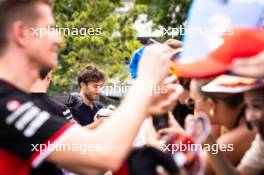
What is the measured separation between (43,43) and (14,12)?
0.51 feet

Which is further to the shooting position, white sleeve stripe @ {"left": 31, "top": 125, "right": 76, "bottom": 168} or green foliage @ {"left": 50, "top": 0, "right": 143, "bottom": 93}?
green foliage @ {"left": 50, "top": 0, "right": 143, "bottom": 93}

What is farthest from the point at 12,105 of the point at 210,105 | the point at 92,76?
the point at 92,76

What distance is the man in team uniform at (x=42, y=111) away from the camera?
217 cm

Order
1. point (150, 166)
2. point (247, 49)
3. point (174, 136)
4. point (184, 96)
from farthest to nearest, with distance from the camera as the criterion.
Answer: point (184, 96)
point (174, 136)
point (150, 166)
point (247, 49)

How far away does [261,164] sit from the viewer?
2.67 m

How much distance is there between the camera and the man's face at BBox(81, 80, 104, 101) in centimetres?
701

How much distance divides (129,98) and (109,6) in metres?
19.2

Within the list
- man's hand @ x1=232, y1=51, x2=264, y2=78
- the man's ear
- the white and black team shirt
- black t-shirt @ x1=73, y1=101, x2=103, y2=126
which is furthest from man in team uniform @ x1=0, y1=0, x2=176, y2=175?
black t-shirt @ x1=73, y1=101, x2=103, y2=126

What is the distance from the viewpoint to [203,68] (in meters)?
2.14

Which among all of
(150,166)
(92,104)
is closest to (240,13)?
(150,166)

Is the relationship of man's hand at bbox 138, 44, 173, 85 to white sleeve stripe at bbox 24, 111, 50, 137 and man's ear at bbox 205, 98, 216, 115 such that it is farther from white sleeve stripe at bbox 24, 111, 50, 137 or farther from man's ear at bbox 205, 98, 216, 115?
man's ear at bbox 205, 98, 216, 115

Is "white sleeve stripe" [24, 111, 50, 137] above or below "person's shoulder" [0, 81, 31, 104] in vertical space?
below

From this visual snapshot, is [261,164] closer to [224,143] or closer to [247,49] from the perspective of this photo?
[224,143]

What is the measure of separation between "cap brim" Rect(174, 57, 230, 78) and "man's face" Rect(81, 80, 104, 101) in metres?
4.83
